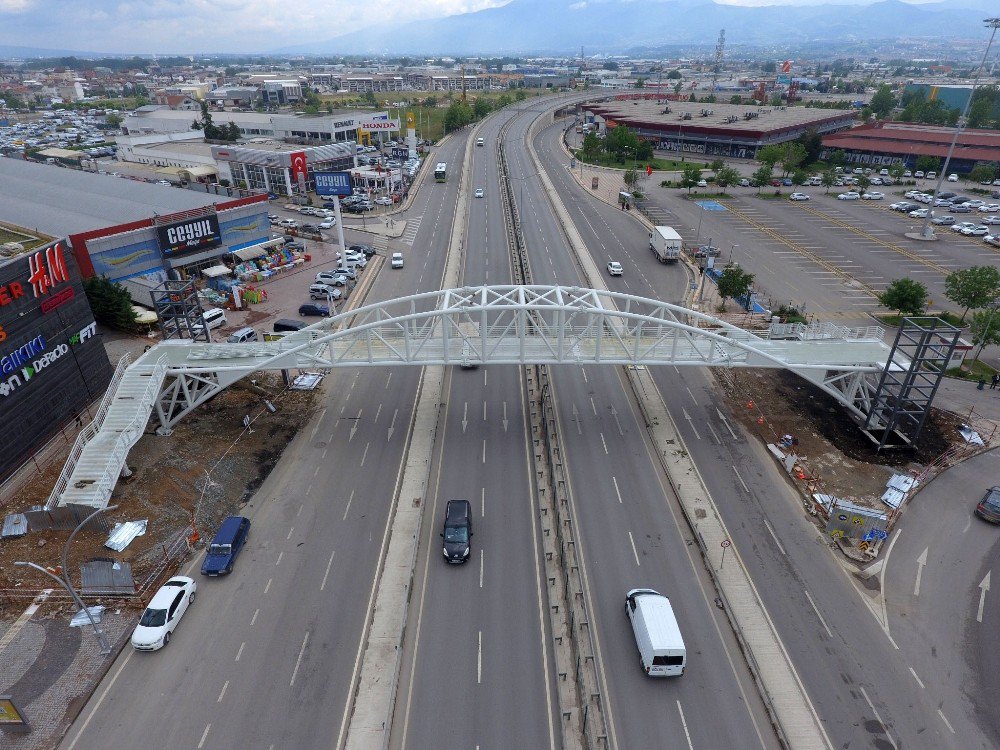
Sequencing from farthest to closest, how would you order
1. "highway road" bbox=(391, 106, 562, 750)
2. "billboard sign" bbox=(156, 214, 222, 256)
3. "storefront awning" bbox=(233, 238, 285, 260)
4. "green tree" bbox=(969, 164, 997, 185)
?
1. "green tree" bbox=(969, 164, 997, 185)
2. "storefront awning" bbox=(233, 238, 285, 260)
3. "billboard sign" bbox=(156, 214, 222, 256)
4. "highway road" bbox=(391, 106, 562, 750)

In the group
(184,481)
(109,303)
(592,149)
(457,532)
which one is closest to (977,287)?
(457,532)

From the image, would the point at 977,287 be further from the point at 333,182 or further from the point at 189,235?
the point at 189,235

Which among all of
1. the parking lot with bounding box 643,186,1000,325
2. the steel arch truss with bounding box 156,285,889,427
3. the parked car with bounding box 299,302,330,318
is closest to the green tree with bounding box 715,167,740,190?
the parking lot with bounding box 643,186,1000,325

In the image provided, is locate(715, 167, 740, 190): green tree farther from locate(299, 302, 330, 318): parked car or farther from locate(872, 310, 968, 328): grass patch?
locate(299, 302, 330, 318): parked car

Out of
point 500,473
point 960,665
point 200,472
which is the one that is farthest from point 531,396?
point 960,665

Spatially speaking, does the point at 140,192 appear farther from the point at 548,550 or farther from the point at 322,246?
the point at 548,550

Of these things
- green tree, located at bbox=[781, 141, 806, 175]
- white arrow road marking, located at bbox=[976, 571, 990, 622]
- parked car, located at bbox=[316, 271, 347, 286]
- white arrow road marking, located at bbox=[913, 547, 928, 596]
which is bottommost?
white arrow road marking, located at bbox=[976, 571, 990, 622]
